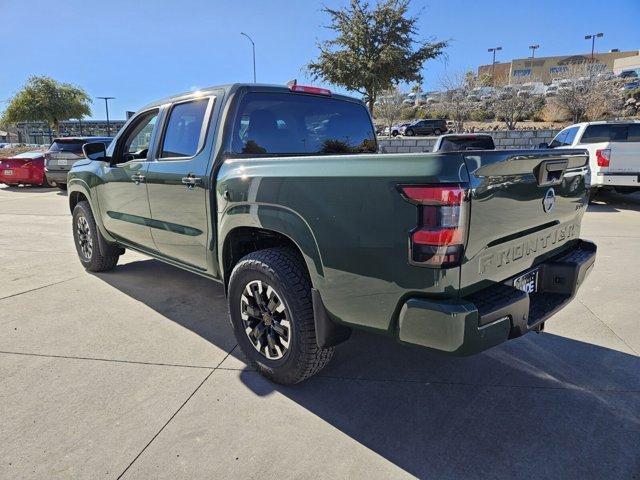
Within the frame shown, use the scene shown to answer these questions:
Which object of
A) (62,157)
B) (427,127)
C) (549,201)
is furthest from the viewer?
(427,127)

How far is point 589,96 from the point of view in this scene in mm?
26547

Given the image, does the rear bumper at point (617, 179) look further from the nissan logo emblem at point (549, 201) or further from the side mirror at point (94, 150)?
the side mirror at point (94, 150)

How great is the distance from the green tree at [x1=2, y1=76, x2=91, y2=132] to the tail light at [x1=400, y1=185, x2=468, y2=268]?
46100 millimetres

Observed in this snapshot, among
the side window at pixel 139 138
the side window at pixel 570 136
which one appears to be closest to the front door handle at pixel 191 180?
the side window at pixel 139 138

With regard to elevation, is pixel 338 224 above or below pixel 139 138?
below

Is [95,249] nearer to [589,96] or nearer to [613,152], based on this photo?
[613,152]

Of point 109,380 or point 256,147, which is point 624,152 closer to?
point 256,147

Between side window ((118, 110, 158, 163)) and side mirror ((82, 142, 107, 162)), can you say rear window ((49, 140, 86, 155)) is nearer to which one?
side mirror ((82, 142, 107, 162))

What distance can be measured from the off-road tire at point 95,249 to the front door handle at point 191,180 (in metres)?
2.29

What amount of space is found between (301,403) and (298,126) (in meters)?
2.12

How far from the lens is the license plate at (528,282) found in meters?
2.56

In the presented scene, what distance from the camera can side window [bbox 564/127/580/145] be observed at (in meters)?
11.1

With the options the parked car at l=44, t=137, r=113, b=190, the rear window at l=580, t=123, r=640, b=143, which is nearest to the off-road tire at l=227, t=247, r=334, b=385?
the rear window at l=580, t=123, r=640, b=143

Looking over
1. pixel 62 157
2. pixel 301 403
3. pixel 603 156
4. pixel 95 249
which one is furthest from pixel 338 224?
pixel 62 157
